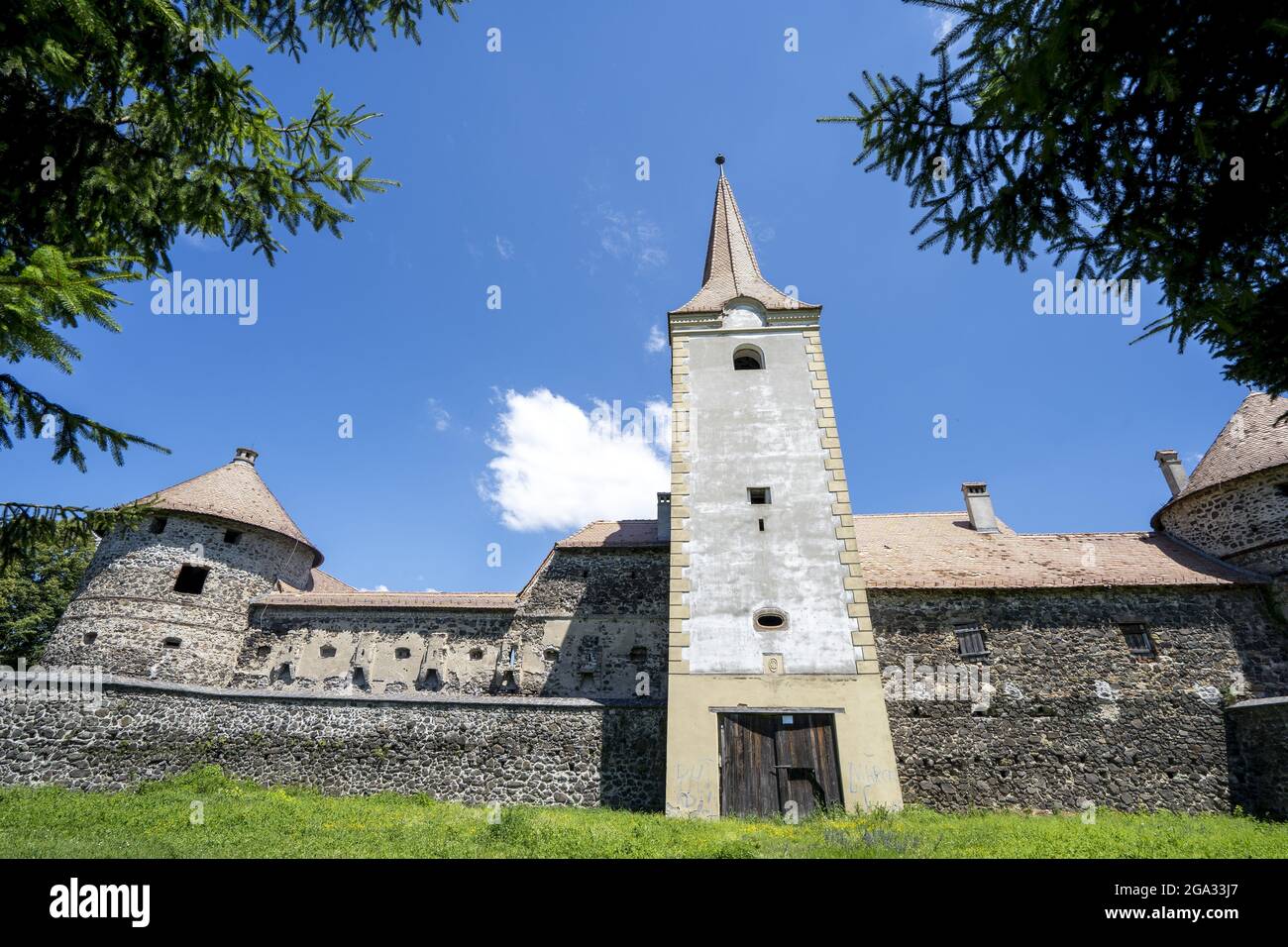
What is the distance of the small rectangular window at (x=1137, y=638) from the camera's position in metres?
13.6

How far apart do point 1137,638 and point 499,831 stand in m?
14.5

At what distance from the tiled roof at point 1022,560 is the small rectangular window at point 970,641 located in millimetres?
1007

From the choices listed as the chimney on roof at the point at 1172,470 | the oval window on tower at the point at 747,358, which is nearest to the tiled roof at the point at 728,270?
the oval window on tower at the point at 747,358

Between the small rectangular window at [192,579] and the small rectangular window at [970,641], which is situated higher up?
the small rectangular window at [192,579]

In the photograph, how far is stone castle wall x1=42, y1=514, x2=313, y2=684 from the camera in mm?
16156

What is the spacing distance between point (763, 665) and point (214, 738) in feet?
37.7

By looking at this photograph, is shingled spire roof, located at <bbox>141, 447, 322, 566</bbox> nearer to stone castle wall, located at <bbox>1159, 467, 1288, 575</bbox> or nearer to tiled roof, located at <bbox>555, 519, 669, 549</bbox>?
tiled roof, located at <bbox>555, 519, 669, 549</bbox>

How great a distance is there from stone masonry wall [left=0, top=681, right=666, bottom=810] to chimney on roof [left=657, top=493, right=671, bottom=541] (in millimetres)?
6319

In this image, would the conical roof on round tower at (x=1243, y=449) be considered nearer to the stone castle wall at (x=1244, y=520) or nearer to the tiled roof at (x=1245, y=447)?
the tiled roof at (x=1245, y=447)

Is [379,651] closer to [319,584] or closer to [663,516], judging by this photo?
[319,584]

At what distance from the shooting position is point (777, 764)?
36.2 feet

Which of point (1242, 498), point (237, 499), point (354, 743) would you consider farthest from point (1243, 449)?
point (237, 499)

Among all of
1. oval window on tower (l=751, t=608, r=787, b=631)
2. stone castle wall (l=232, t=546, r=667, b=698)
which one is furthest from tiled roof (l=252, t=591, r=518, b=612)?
oval window on tower (l=751, t=608, r=787, b=631)
